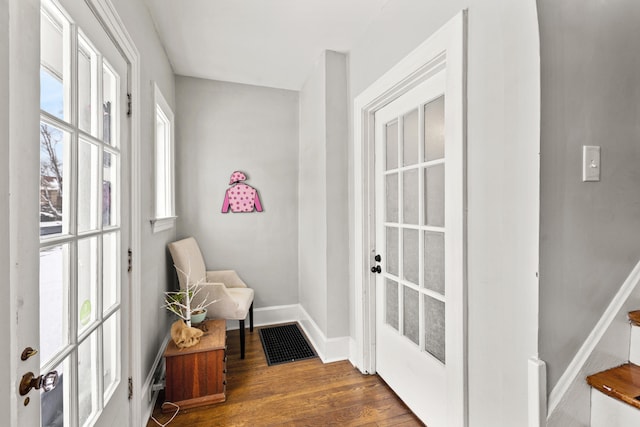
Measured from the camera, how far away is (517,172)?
969mm

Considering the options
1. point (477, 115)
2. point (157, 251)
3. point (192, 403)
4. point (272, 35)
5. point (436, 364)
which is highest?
point (272, 35)

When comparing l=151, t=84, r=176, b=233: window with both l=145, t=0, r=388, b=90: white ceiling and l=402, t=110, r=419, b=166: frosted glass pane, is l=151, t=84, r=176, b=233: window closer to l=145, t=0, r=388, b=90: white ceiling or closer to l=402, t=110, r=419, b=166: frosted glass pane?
l=145, t=0, r=388, b=90: white ceiling

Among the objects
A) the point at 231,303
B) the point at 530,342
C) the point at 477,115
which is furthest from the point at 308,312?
the point at 477,115

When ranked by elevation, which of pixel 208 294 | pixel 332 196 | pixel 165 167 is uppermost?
pixel 165 167

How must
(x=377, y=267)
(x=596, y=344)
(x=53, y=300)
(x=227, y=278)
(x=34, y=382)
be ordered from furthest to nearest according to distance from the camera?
1. (x=227, y=278)
2. (x=377, y=267)
3. (x=596, y=344)
4. (x=53, y=300)
5. (x=34, y=382)

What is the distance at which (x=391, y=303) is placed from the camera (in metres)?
1.94

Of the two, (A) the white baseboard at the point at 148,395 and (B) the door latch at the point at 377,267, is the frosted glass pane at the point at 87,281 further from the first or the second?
(B) the door latch at the point at 377,267

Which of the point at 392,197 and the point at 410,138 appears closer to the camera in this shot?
the point at 410,138

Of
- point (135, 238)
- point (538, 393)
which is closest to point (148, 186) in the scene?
point (135, 238)

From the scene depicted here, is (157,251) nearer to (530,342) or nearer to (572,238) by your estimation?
(530,342)

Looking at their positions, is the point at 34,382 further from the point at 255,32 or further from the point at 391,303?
the point at 255,32

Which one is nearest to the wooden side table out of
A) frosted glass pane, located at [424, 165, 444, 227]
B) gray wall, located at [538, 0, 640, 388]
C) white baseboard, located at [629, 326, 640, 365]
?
frosted glass pane, located at [424, 165, 444, 227]

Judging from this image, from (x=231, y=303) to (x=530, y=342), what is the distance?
2108 millimetres

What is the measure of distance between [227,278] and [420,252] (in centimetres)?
199
